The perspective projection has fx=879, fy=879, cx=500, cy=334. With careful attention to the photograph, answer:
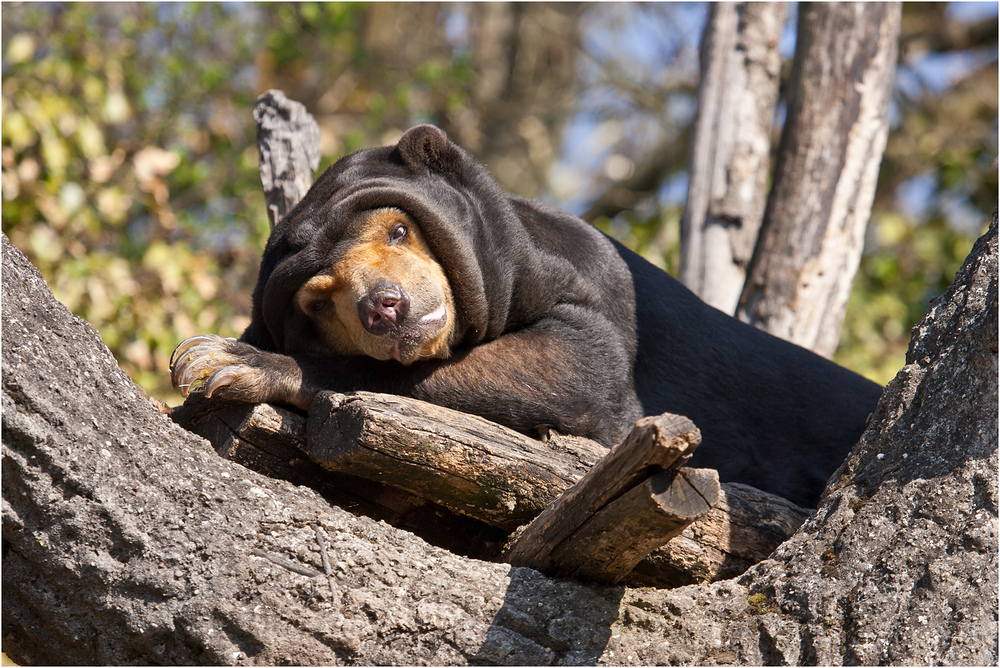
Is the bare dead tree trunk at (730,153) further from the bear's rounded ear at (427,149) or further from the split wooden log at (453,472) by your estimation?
the split wooden log at (453,472)

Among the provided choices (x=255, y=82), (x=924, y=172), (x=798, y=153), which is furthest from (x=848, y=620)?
(x=255, y=82)

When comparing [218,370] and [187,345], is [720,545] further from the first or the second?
[187,345]

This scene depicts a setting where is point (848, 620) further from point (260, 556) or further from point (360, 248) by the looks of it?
point (360, 248)

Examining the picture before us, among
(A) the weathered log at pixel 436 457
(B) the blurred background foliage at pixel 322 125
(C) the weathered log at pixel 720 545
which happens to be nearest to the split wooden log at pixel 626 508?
(A) the weathered log at pixel 436 457

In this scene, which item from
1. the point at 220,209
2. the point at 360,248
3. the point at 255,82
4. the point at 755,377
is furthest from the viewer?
the point at 255,82

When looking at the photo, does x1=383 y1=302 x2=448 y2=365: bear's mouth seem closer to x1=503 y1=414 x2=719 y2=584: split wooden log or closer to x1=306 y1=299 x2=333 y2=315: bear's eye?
x1=306 y1=299 x2=333 y2=315: bear's eye

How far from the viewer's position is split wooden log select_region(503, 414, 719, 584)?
228 cm

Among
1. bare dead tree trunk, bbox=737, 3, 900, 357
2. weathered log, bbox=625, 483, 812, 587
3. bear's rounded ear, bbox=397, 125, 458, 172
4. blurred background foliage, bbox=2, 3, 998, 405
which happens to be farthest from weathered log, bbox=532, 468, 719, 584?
blurred background foliage, bbox=2, 3, 998, 405

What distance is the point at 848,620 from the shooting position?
2531 mm

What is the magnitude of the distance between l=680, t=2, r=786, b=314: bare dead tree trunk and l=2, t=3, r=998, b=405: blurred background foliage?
2.22 metres

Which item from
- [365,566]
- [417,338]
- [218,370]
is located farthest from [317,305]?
[365,566]

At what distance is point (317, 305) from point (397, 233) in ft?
1.64

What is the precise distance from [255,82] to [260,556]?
11097mm

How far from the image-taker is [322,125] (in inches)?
532
